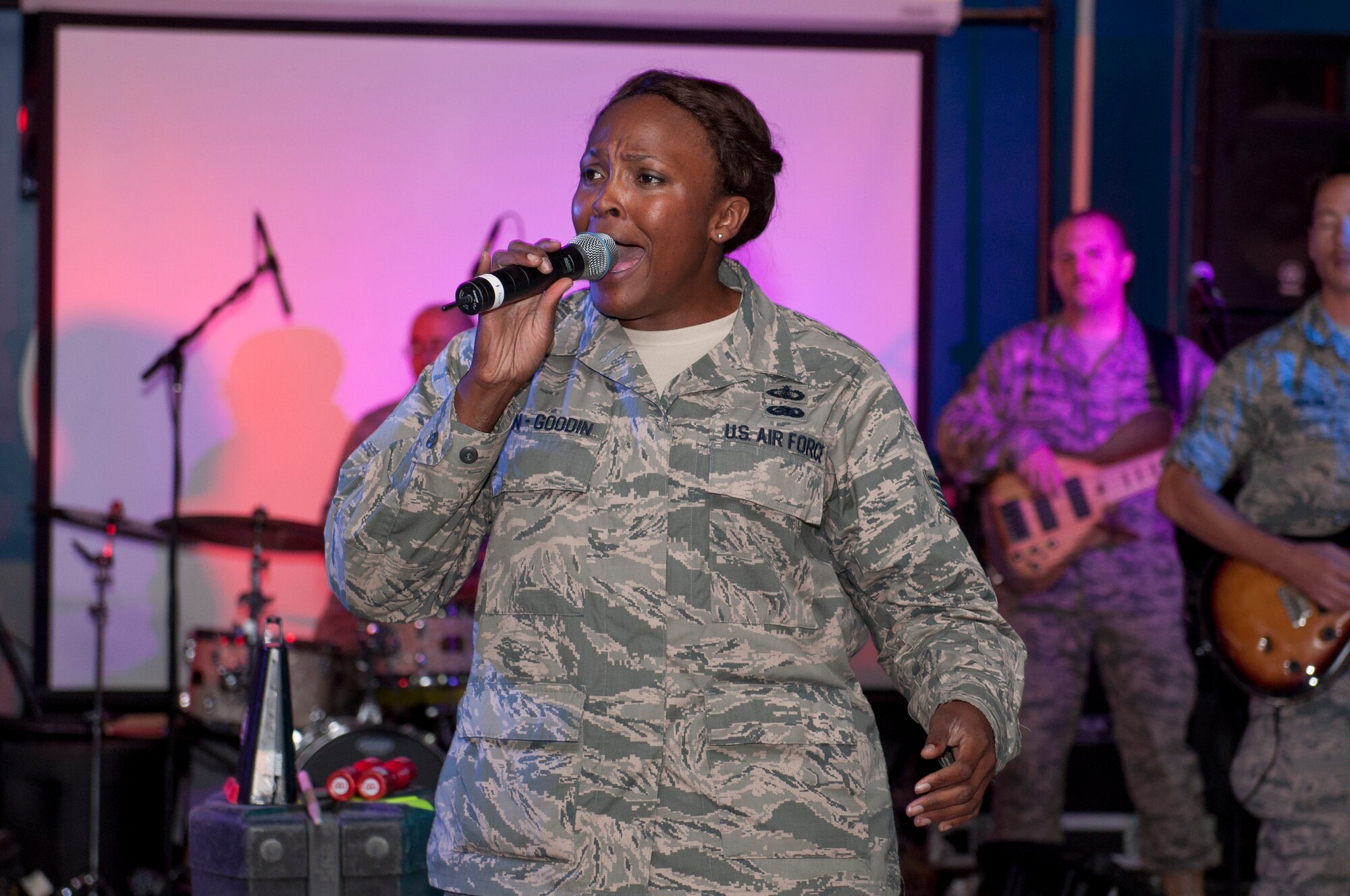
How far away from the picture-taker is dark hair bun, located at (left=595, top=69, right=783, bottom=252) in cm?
217

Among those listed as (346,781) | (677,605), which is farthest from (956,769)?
(346,781)

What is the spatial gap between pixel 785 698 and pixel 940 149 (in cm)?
428

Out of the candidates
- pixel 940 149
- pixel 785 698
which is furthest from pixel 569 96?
pixel 785 698

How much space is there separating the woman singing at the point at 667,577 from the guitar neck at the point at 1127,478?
306 centimetres

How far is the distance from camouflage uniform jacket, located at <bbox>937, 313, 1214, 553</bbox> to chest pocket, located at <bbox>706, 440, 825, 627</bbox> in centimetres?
313

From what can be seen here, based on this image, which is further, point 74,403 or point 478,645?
point 74,403

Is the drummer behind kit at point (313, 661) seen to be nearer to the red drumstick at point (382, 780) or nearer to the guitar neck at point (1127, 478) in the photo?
the red drumstick at point (382, 780)

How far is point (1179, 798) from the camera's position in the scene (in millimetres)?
4672

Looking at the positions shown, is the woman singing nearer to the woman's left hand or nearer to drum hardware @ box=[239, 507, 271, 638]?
the woman's left hand

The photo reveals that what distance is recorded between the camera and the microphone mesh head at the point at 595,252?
1.97 m

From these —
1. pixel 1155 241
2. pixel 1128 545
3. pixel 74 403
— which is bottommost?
pixel 1128 545

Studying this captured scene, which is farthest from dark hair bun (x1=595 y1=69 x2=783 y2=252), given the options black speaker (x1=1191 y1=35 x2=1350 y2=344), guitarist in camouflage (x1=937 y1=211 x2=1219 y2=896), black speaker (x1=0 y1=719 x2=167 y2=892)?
black speaker (x1=1191 y1=35 x2=1350 y2=344)

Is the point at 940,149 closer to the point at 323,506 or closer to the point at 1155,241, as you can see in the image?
the point at 1155,241

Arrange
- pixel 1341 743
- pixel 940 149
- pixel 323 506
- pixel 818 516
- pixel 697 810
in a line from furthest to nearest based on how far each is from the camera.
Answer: pixel 940 149 < pixel 323 506 < pixel 1341 743 < pixel 818 516 < pixel 697 810
